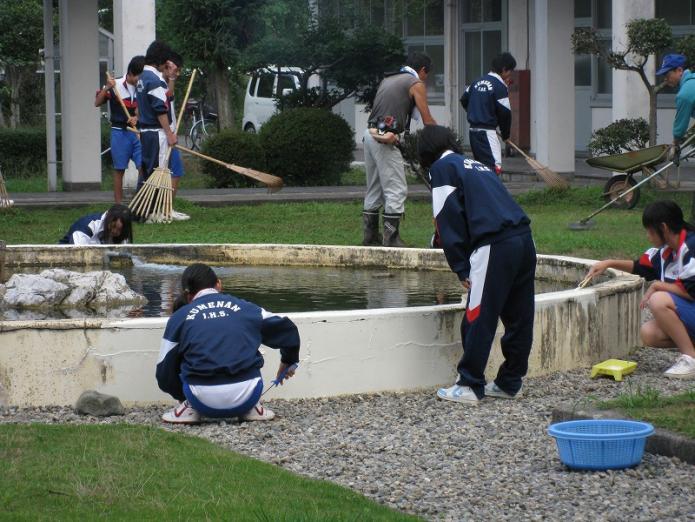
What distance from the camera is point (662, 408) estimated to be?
6156 mm

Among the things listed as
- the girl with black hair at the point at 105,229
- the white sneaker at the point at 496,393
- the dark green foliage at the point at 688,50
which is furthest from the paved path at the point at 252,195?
the white sneaker at the point at 496,393

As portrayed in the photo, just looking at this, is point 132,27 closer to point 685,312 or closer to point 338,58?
point 338,58

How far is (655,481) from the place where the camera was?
5340mm

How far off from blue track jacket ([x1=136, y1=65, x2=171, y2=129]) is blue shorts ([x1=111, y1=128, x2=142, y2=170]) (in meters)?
0.61

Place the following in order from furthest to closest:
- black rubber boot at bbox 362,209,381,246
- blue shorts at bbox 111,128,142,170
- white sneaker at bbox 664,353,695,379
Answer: blue shorts at bbox 111,128,142,170 → black rubber boot at bbox 362,209,381,246 → white sneaker at bbox 664,353,695,379

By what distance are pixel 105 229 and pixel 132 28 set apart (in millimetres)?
7056

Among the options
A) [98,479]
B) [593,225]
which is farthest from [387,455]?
[593,225]

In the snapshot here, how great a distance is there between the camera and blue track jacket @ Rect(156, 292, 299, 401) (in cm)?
638

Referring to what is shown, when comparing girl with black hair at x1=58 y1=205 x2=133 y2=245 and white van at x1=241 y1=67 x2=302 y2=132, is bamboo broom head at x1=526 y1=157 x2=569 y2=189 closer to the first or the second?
girl with black hair at x1=58 y1=205 x2=133 y2=245

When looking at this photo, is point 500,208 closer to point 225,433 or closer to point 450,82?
point 225,433

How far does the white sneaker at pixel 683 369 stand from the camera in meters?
7.48

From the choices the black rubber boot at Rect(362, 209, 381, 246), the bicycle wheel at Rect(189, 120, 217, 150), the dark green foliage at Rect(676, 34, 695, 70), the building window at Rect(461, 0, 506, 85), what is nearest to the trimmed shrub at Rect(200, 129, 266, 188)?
the dark green foliage at Rect(676, 34, 695, 70)

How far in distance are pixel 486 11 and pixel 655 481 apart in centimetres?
2359

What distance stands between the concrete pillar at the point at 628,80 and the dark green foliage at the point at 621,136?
39.9 inches
